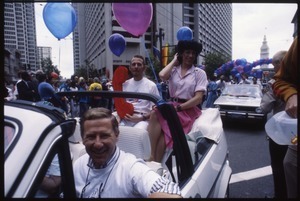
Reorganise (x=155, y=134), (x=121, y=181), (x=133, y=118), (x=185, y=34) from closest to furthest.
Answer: (x=121, y=181), (x=155, y=134), (x=133, y=118), (x=185, y=34)

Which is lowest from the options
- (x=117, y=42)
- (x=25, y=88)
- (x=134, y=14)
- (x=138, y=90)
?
(x=25, y=88)

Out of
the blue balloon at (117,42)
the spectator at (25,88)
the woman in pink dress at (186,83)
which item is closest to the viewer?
the woman in pink dress at (186,83)

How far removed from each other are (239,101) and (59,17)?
5683mm

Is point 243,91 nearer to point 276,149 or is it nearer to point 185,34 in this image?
point 185,34

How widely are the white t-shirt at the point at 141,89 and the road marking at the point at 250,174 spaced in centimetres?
178

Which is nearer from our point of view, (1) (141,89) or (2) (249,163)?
(1) (141,89)

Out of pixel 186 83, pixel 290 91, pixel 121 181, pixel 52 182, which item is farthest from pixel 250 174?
pixel 52 182

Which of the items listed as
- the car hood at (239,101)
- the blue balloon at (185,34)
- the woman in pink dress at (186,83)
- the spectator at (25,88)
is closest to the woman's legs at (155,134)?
the woman in pink dress at (186,83)

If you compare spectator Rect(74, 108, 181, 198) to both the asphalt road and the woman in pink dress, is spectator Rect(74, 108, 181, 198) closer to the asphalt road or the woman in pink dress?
the woman in pink dress

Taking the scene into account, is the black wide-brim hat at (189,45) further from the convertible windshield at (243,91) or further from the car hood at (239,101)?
the convertible windshield at (243,91)

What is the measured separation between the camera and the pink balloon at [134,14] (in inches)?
179

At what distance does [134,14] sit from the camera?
4.58 m

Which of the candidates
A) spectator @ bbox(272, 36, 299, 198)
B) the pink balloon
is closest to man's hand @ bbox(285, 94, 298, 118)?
spectator @ bbox(272, 36, 299, 198)

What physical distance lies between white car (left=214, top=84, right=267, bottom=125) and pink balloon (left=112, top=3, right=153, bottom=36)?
4338mm
